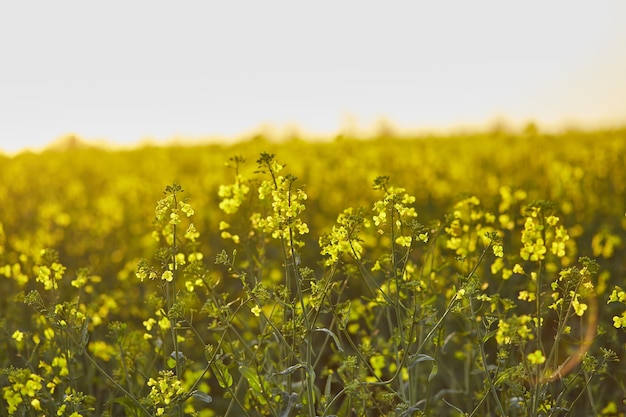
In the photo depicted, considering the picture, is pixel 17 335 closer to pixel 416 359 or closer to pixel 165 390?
pixel 165 390

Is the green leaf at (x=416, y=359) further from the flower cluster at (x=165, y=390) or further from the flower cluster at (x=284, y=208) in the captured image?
the flower cluster at (x=165, y=390)

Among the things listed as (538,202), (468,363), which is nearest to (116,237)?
(468,363)

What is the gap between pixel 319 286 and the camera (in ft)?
8.85

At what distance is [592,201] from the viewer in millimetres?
8453

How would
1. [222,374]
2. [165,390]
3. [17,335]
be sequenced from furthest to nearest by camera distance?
[17,335]
[222,374]
[165,390]

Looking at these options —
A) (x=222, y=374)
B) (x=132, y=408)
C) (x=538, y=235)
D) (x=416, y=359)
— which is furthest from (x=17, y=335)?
(x=538, y=235)

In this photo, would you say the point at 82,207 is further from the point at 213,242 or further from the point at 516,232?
the point at 516,232

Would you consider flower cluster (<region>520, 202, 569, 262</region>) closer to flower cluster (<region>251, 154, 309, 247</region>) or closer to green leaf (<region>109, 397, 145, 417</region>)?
flower cluster (<region>251, 154, 309, 247</region>)

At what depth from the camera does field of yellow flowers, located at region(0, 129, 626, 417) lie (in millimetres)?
2818

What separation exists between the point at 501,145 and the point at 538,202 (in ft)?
42.5

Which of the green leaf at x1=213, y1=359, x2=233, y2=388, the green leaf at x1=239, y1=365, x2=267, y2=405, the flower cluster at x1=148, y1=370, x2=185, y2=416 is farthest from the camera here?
the green leaf at x1=239, y1=365, x2=267, y2=405

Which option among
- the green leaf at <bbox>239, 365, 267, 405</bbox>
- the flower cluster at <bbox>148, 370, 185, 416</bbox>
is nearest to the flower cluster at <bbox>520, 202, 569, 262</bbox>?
the green leaf at <bbox>239, 365, 267, 405</bbox>

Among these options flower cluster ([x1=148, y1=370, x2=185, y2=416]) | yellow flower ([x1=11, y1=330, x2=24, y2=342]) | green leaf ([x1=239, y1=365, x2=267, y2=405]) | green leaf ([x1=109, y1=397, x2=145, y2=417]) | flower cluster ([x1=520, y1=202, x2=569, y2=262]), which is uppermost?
flower cluster ([x1=520, y1=202, x2=569, y2=262])

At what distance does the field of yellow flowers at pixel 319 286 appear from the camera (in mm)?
2818
